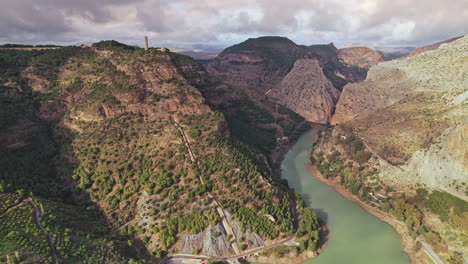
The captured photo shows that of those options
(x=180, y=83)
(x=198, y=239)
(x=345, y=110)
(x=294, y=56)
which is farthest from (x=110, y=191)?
(x=294, y=56)

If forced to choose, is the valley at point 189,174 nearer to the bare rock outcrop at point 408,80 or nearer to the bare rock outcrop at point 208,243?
the bare rock outcrop at point 208,243

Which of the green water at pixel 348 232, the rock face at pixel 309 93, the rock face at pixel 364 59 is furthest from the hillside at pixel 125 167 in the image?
the rock face at pixel 364 59

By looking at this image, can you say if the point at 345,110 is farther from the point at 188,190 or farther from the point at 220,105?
the point at 188,190

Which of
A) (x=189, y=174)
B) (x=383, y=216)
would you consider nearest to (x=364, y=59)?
(x=383, y=216)

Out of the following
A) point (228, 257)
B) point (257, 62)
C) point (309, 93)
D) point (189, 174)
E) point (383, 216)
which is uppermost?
point (257, 62)

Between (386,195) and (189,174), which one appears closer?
(189,174)

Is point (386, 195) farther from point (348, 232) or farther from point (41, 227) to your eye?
point (41, 227)
